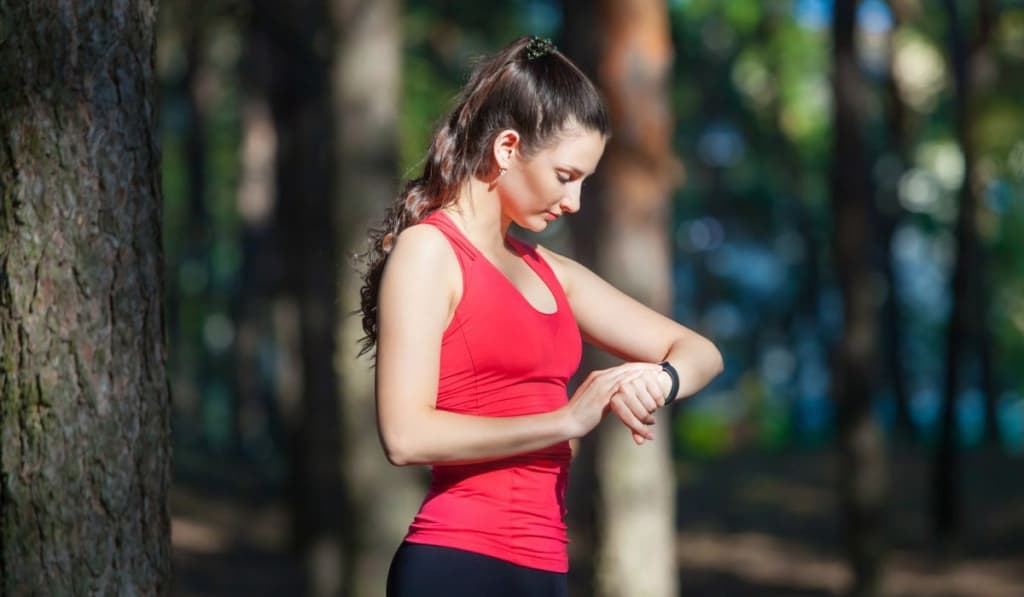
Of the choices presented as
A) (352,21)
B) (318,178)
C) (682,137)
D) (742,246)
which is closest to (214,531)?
(318,178)

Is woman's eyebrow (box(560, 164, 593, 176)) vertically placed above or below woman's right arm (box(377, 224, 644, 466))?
above

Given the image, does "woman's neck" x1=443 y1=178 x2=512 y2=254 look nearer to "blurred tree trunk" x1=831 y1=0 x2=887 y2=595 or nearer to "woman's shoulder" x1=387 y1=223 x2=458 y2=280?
"woman's shoulder" x1=387 y1=223 x2=458 y2=280

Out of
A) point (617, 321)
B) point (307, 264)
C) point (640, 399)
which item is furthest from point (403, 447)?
point (307, 264)

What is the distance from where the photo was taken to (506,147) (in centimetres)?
329

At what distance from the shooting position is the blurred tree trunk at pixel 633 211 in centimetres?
830

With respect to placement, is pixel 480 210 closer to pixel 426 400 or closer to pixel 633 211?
pixel 426 400

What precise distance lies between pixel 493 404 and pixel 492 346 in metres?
0.12

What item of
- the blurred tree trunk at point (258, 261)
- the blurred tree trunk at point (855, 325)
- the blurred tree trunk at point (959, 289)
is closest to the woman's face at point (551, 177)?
the blurred tree trunk at point (855, 325)

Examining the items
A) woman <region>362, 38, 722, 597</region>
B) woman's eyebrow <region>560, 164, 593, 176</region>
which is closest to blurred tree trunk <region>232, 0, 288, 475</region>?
woman <region>362, 38, 722, 597</region>

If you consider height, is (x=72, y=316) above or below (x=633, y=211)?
below

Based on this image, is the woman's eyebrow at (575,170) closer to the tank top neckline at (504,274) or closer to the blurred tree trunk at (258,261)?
the tank top neckline at (504,274)

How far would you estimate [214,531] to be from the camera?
19.1m

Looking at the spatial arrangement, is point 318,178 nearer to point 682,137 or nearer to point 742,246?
point 682,137

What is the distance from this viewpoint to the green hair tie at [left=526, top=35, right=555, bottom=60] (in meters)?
3.35
